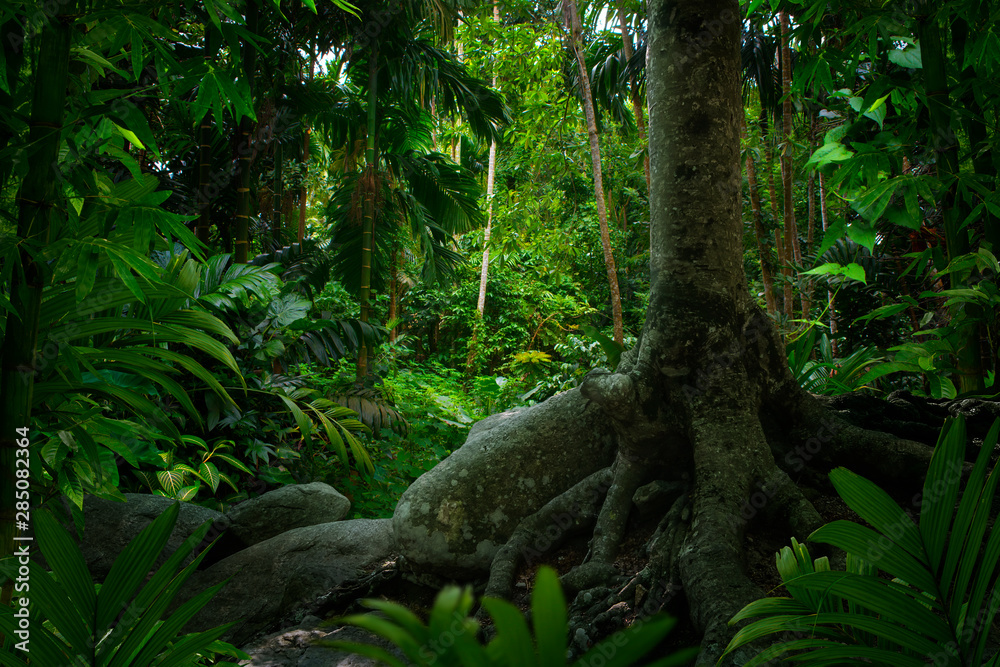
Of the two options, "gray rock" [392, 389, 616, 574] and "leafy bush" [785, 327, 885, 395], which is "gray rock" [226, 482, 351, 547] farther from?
"leafy bush" [785, 327, 885, 395]

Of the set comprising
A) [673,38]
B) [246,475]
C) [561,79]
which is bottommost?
[246,475]

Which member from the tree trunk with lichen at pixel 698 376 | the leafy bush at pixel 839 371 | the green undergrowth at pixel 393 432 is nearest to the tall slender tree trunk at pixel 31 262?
the tree trunk with lichen at pixel 698 376

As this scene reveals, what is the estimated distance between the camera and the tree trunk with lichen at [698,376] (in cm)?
214

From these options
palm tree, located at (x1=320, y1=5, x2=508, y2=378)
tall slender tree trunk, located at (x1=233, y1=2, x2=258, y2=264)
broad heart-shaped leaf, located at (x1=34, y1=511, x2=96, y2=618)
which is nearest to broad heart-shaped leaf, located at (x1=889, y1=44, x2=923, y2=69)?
broad heart-shaped leaf, located at (x1=34, y1=511, x2=96, y2=618)

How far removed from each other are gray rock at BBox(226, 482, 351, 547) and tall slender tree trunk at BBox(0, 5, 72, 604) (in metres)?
2.61

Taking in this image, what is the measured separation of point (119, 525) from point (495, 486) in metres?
2.37

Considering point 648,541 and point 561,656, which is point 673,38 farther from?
point 561,656

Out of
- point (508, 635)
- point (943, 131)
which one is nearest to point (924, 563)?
point (508, 635)

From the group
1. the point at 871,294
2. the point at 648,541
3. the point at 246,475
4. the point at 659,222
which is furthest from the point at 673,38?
the point at 246,475

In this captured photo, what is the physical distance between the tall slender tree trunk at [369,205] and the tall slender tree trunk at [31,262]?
438 cm

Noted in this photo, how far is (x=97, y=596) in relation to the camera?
38.0 inches

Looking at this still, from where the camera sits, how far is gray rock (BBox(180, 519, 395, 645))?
2.90m

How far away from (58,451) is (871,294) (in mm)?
5258

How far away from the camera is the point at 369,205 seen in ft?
19.4
